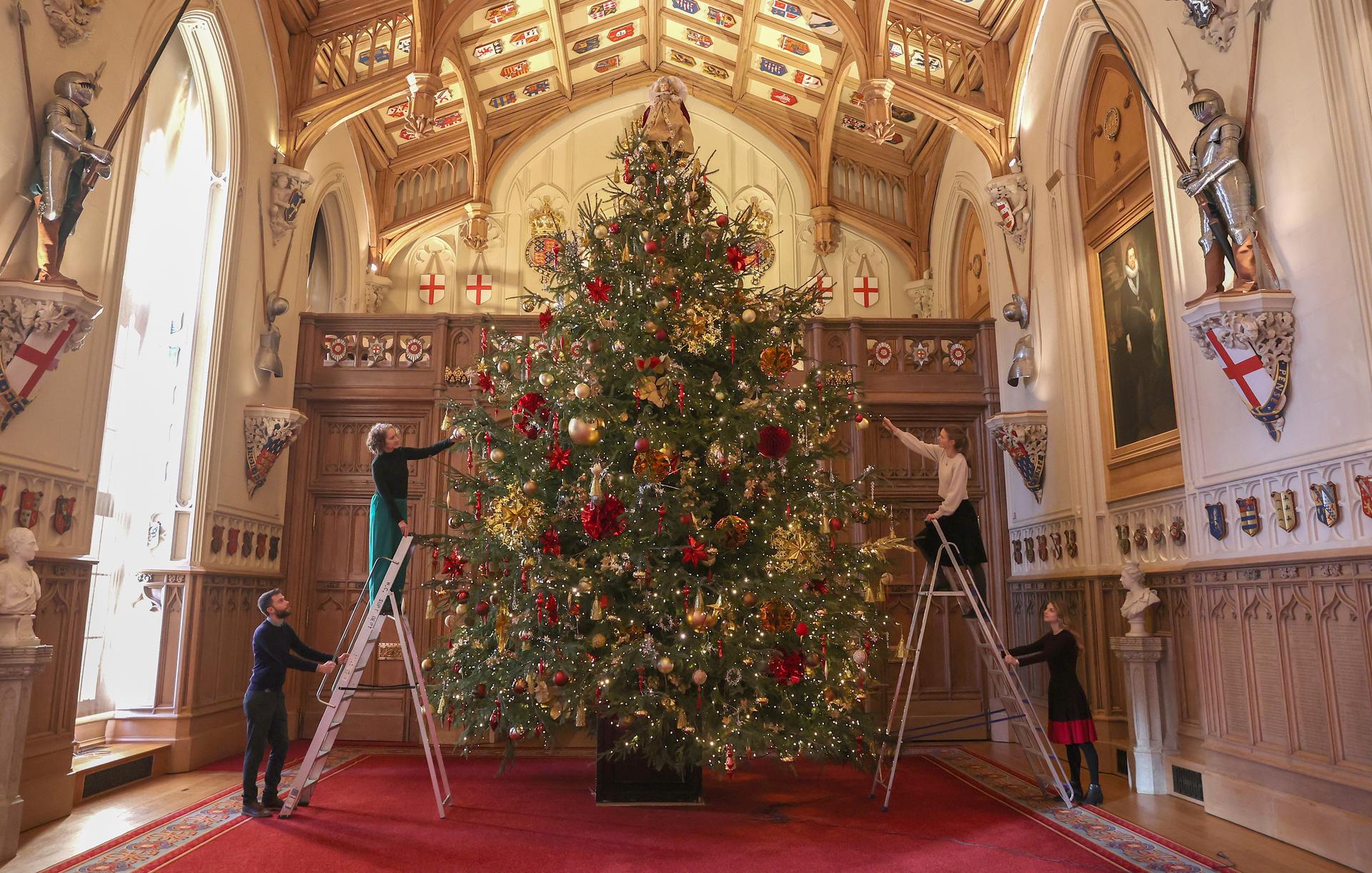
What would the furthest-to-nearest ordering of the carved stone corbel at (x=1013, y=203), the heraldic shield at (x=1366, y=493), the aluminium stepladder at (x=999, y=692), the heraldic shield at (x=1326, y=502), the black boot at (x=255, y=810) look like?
the carved stone corbel at (x=1013, y=203) → the aluminium stepladder at (x=999, y=692) → the black boot at (x=255, y=810) → the heraldic shield at (x=1326, y=502) → the heraldic shield at (x=1366, y=493)

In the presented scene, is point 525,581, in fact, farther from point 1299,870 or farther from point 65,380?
point 1299,870

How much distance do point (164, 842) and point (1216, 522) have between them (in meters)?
6.36

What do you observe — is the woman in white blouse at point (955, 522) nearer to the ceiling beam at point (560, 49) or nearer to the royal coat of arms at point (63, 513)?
the royal coat of arms at point (63, 513)

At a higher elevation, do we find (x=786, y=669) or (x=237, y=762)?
(x=786, y=669)

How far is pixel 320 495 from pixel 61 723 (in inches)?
152

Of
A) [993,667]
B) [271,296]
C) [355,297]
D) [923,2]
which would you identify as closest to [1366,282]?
[993,667]

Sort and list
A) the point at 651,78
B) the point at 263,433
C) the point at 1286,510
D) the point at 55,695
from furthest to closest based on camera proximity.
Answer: the point at 651,78 → the point at 263,433 → the point at 55,695 → the point at 1286,510

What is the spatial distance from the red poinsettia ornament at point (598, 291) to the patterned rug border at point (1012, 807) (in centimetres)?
376

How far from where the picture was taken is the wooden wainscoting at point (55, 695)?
521 centimetres

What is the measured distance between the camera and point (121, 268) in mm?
6121

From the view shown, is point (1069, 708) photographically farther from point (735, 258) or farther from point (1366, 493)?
point (735, 258)

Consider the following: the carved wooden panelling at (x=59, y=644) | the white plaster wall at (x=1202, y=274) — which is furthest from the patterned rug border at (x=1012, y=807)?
the white plaster wall at (x=1202, y=274)

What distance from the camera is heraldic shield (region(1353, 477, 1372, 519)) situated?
4.30m

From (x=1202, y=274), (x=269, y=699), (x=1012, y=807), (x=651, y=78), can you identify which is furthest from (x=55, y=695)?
(x=651, y=78)
